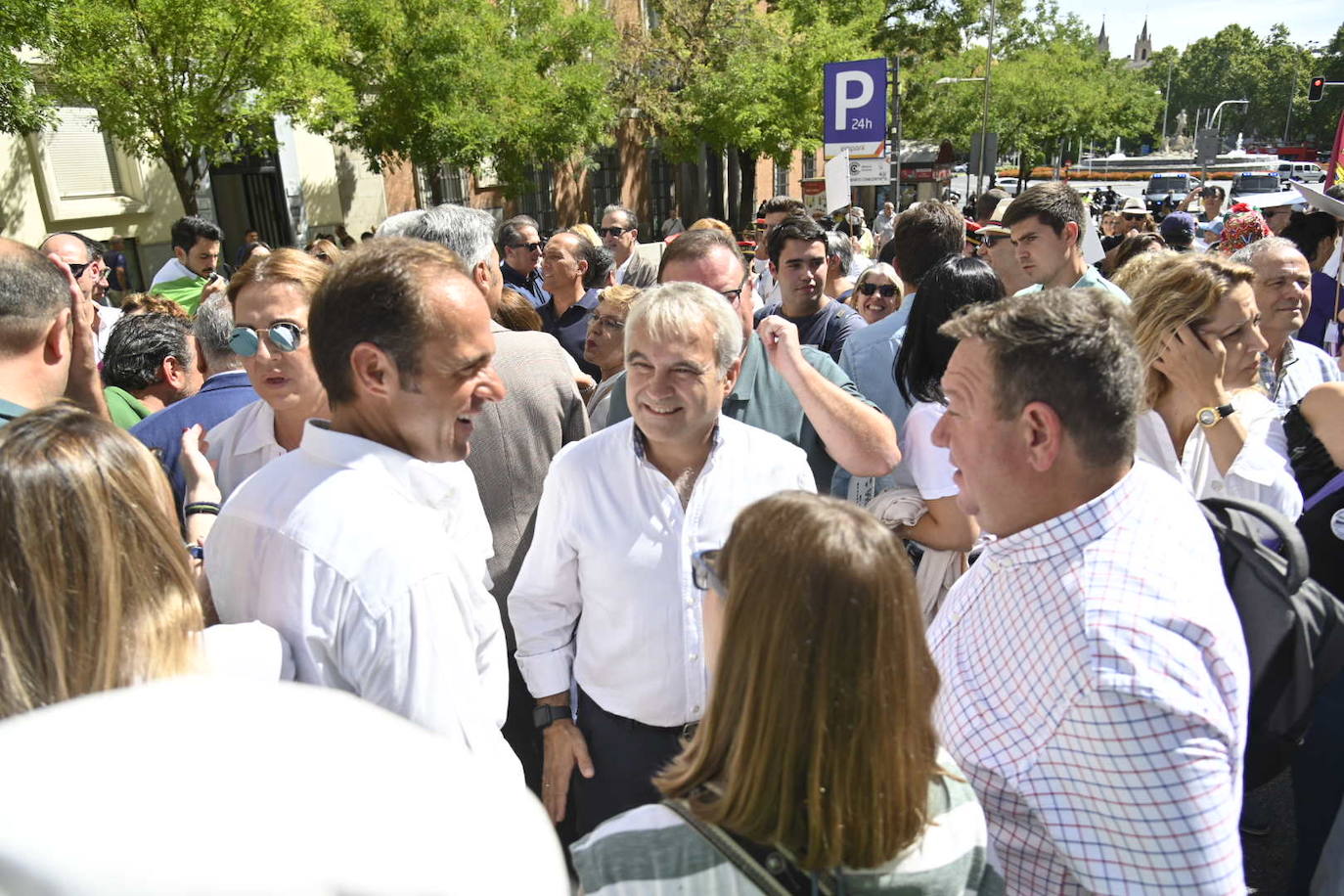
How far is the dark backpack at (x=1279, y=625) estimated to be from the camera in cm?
185

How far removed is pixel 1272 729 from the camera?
Result: 6.40ft

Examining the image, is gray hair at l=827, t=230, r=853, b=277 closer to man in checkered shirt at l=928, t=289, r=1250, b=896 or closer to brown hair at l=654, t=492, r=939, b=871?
man in checkered shirt at l=928, t=289, r=1250, b=896

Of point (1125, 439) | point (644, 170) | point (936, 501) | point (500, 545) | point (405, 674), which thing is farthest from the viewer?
point (644, 170)

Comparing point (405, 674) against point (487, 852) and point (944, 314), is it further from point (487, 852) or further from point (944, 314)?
point (944, 314)

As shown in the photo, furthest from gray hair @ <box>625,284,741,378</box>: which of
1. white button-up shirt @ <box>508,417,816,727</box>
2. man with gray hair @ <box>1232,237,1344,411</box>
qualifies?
man with gray hair @ <box>1232,237,1344,411</box>

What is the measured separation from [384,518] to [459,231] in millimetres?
2103

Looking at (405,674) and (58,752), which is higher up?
(58,752)

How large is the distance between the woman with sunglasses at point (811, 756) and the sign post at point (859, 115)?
802 centimetres

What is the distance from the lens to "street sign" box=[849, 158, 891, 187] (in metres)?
9.13

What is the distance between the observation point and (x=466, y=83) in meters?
15.2

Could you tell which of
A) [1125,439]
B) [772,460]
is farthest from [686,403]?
[1125,439]

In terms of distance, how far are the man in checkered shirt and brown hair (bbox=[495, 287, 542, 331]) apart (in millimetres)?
2822

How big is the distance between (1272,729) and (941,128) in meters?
34.7

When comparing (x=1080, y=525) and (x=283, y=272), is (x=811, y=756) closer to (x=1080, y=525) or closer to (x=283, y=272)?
(x=1080, y=525)
